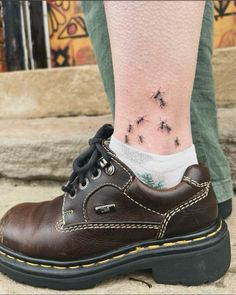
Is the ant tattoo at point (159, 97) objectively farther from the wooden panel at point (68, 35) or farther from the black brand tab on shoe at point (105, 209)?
the wooden panel at point (68, 35)

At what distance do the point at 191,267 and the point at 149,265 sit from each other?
0.26ft

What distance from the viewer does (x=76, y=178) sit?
0.80m

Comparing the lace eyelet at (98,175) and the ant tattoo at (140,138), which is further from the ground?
the ant tattoo at (140,138)

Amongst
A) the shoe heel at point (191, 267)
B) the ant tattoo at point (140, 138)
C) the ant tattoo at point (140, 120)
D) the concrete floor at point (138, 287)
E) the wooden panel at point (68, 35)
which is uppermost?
the wooden panel at point (68, 35)

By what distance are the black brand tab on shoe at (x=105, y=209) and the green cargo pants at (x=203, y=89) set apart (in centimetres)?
34

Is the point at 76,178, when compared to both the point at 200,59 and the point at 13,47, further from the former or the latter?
the point at 13,47

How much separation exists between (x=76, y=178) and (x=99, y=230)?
0.12 m

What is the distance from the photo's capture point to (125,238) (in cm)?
75

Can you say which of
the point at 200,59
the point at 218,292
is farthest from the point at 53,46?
the point at 218,292

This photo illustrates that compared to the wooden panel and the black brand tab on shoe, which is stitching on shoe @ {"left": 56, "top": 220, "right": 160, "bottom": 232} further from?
the wooden panel

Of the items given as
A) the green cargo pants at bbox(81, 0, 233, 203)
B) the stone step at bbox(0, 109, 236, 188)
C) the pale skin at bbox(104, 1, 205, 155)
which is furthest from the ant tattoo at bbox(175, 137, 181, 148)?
the stone step at bbox(0, 109, 236, 188)

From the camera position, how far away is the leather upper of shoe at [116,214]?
741mm

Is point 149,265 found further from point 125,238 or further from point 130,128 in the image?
Answer: point 130,128

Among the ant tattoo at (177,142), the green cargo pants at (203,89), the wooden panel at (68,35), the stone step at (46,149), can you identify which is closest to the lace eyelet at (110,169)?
the ant tattoo at (177,142)
